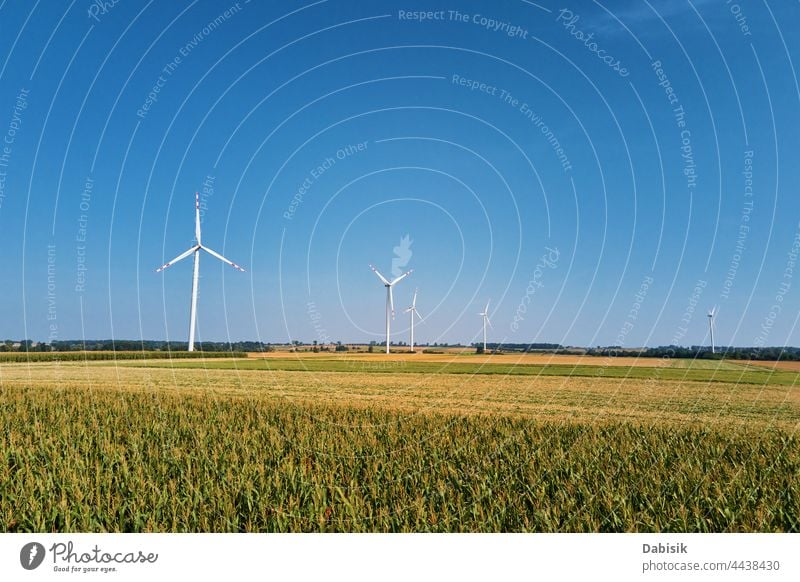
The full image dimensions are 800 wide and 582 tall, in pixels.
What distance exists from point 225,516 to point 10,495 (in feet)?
10.8

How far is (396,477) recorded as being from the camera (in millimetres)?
9070

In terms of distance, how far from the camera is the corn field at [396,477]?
6961 millimetres

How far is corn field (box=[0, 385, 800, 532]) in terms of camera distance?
6.96m

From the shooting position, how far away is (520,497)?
8039 millimetres

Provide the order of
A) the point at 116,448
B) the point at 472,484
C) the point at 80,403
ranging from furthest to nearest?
the point at 80,403
the point at 116,448
the point at 472,484
